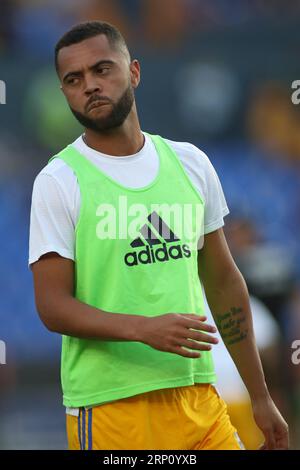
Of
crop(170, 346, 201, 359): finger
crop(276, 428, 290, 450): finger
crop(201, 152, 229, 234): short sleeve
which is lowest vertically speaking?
crop(276, 428, 290, 450): finger

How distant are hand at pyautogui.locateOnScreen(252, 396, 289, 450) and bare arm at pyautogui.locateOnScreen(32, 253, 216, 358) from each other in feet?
1.94

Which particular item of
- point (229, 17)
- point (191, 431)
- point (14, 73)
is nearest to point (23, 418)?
point (14, 73)

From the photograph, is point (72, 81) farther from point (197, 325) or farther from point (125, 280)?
point (197, 325)

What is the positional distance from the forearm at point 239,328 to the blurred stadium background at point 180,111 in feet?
18.5

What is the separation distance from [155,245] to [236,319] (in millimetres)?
511

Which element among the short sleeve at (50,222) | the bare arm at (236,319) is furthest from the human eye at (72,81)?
the bare arm at (236,319)

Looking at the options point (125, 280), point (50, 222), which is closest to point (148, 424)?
→ point (125, 280)

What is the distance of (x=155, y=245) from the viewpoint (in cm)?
323

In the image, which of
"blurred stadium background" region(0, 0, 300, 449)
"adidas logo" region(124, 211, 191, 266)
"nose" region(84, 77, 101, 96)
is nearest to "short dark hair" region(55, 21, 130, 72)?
"nose" region(84, 77, 101, 96)

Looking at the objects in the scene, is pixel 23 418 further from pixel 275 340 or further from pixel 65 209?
pixel 65 209

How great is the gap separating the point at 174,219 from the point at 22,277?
6834 mm

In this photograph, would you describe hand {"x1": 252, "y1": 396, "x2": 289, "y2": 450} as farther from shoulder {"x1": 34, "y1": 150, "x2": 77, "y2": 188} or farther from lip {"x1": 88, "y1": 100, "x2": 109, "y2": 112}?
lip {"x1": 88, "y1": 100, "x2": 109, "y2": 112}

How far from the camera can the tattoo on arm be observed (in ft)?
11.6

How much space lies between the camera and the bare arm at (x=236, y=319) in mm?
3496
